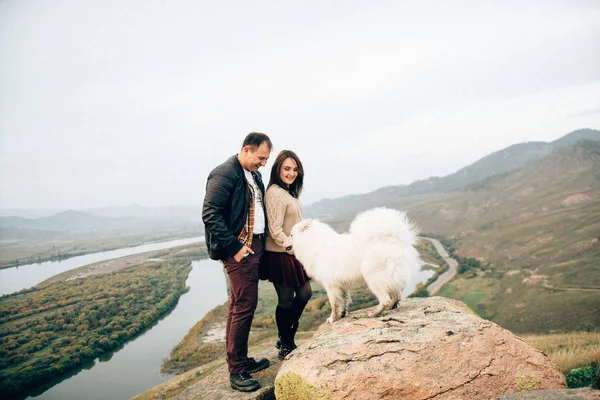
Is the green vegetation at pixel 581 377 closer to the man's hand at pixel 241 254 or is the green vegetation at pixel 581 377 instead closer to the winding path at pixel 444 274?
the man's hand at pixel 241 254

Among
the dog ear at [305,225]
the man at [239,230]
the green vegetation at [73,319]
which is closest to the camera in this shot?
the man at [239,230]

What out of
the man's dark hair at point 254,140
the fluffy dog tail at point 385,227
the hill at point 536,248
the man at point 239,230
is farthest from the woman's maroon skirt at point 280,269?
the hill at point 536,248

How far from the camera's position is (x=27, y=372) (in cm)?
3884

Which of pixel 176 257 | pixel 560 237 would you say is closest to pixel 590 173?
pixel 560 237

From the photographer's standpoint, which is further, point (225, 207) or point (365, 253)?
point (365, 253)

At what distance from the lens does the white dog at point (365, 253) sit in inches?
191

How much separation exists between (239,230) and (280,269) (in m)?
1.01

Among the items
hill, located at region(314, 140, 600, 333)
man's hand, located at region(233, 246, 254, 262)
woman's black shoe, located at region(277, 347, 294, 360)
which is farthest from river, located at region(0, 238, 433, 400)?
man's hand, located at region(233, 246, 254, 262)

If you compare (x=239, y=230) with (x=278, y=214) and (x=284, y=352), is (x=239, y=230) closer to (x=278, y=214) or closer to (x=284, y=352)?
(x=278, y=214)

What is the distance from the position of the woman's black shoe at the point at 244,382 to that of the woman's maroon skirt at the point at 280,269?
146 centimetres

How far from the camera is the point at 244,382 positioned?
462 cm

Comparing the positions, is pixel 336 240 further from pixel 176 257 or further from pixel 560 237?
pixel 176 257

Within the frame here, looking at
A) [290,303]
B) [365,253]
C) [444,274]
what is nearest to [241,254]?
[290,303]

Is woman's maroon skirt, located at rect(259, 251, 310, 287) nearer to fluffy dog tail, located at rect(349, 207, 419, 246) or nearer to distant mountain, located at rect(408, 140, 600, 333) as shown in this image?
fluffy dog tail, located at rect(349, 207, 419, 246)
